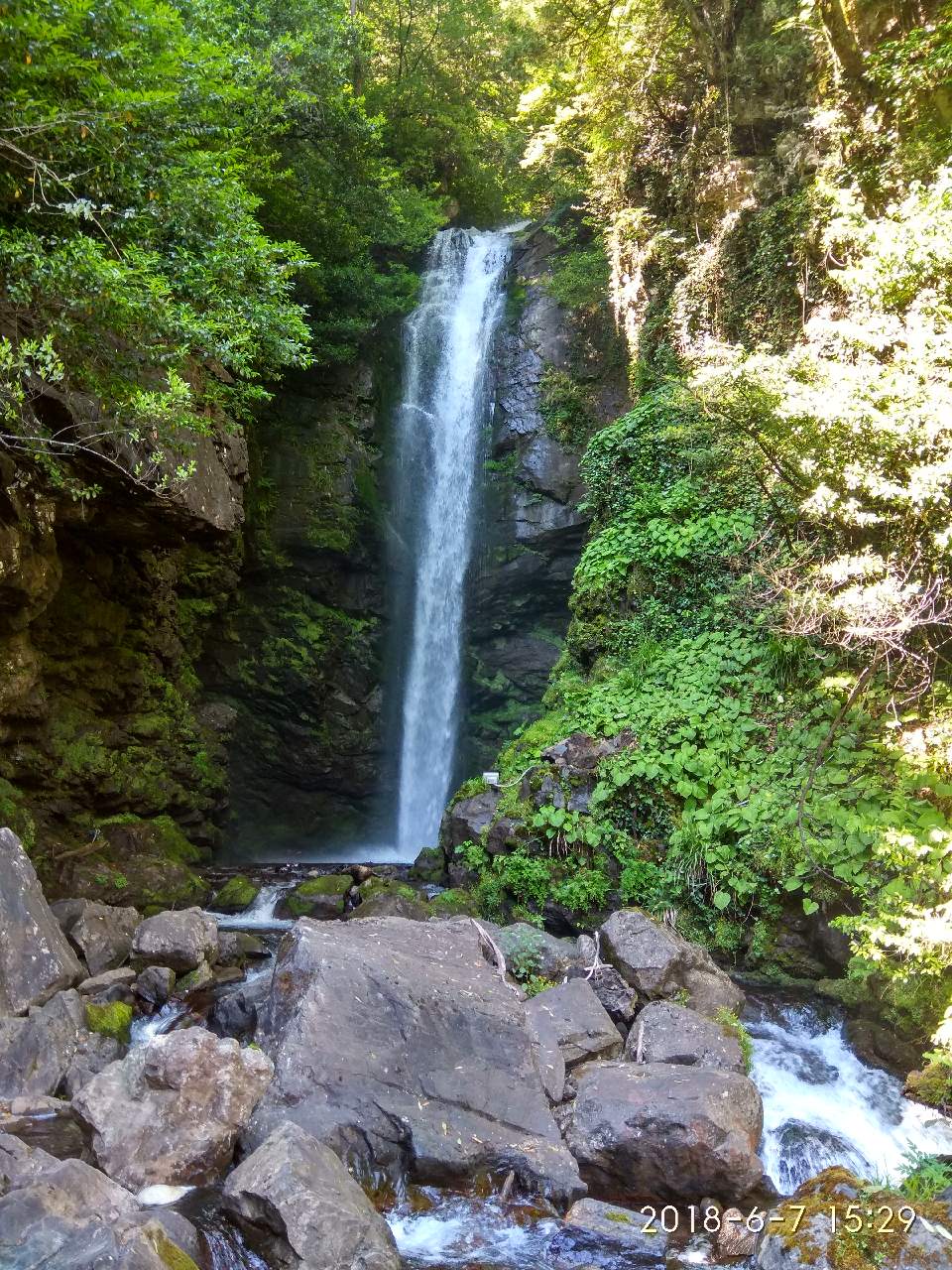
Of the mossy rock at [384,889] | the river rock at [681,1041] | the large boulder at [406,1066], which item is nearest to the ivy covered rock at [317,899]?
the mossy rock at [384,889]

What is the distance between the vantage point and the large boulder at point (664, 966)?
6180mm

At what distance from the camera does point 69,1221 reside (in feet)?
10.7

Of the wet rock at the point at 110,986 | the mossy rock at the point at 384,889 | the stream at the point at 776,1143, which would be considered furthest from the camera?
the mossy rock at the point at 384,889

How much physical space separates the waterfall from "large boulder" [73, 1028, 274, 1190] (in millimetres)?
9663

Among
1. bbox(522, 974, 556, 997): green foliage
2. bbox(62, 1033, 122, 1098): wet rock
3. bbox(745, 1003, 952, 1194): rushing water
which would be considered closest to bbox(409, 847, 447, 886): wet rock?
bbox(522, 974, 556, 997): green foliage

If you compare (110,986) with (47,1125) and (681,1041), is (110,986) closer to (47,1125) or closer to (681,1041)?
(47,1125)

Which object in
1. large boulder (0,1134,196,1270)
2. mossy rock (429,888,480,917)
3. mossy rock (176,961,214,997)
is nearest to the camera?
large boulder (0,1134,196,1270)

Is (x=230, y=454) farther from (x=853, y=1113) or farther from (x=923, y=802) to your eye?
(x=853, y=1113)

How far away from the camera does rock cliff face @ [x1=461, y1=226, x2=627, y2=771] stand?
14.0m

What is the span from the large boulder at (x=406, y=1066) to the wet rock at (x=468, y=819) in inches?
143

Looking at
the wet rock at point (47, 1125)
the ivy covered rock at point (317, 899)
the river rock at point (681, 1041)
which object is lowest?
the ivy covered rock at point (317, 899)

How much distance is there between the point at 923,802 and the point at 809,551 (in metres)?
2.37

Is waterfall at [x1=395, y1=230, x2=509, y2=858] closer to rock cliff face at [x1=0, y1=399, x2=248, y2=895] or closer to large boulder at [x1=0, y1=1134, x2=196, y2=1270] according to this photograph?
rock cliff face at [x1=0, y1=399, x2=248, y2=895]

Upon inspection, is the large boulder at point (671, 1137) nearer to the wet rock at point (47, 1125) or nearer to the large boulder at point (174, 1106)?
the large boulder at point (174, 1106)
